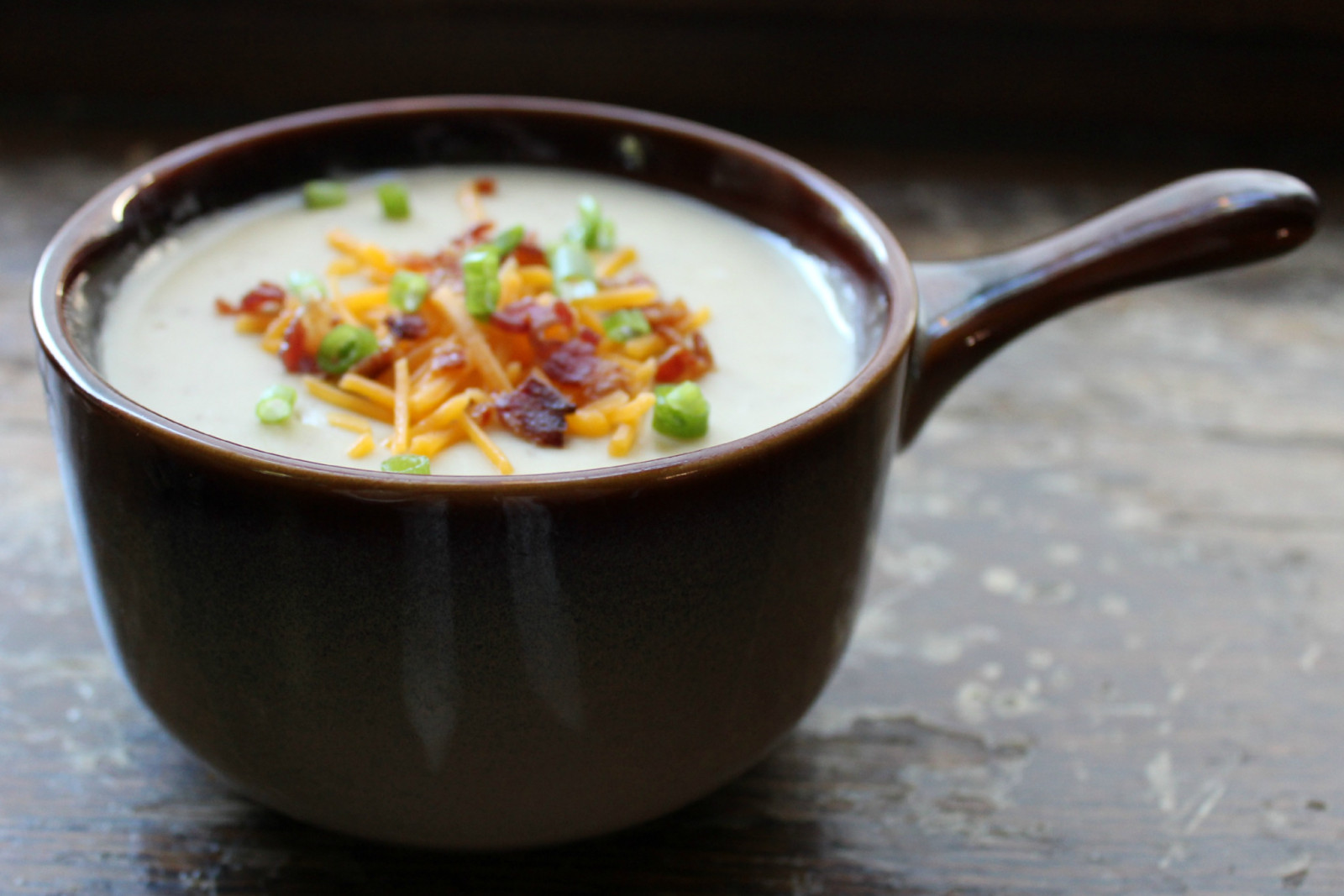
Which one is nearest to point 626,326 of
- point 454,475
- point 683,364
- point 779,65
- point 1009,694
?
point 683,364

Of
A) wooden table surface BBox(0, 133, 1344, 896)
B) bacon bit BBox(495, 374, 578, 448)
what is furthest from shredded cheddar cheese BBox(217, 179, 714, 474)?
wooden table surface BBox(0, 133, 1344, 896)

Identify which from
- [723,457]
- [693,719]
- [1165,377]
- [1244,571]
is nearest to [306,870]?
[693,719]

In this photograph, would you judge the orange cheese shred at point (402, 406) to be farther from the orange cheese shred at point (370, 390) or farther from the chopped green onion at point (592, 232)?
the chopped green onion at point (592, 232)

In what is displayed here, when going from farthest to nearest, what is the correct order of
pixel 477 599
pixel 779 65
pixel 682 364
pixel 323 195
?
pixel 779 65 → pixel 323 195 → pixel 682 364 → pixel 477 599

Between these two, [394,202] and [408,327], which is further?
[394,202]

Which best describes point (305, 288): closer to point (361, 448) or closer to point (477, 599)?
point (361, 448)

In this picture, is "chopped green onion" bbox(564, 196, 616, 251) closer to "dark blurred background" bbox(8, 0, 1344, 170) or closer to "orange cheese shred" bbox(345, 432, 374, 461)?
"orange cheese shred" bbox(345, 432, 374, 461)
